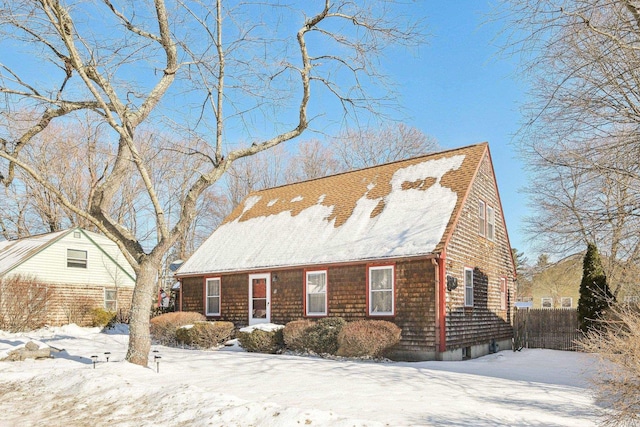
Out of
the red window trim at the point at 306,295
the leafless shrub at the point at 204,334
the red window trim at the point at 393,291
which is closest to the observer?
the red window trim at the point at 393,291

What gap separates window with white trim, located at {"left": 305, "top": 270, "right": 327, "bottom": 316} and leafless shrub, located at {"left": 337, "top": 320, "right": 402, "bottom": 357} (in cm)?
275

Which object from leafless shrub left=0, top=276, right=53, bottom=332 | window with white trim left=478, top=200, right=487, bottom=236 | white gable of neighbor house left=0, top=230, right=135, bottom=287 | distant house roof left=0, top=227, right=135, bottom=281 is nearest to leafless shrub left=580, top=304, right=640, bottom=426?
window with white trim left=478, top=200, right=487, bottom=236

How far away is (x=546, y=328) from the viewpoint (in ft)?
66.3

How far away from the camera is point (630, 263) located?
15.4 m

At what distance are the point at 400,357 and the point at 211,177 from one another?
743cm

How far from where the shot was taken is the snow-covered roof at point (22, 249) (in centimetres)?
2534

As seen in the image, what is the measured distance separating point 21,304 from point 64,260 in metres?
5.58

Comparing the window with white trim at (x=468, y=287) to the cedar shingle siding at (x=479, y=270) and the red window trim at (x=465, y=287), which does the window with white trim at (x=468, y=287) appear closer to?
the red window trim at (x=465, y=287)

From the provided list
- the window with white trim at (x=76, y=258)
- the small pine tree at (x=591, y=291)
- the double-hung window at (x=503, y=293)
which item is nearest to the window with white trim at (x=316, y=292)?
the double-hung window at (x=503, y=293)

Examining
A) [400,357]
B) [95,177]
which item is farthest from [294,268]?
[95,177]

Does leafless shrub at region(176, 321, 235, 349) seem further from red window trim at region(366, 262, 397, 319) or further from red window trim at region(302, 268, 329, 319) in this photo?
red window trim at region(366, 262, 397, 319)

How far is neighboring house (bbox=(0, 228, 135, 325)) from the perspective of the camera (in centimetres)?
2545

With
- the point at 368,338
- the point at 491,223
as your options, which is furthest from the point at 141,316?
the point at 491,223

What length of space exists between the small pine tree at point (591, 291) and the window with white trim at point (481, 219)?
4141mm
